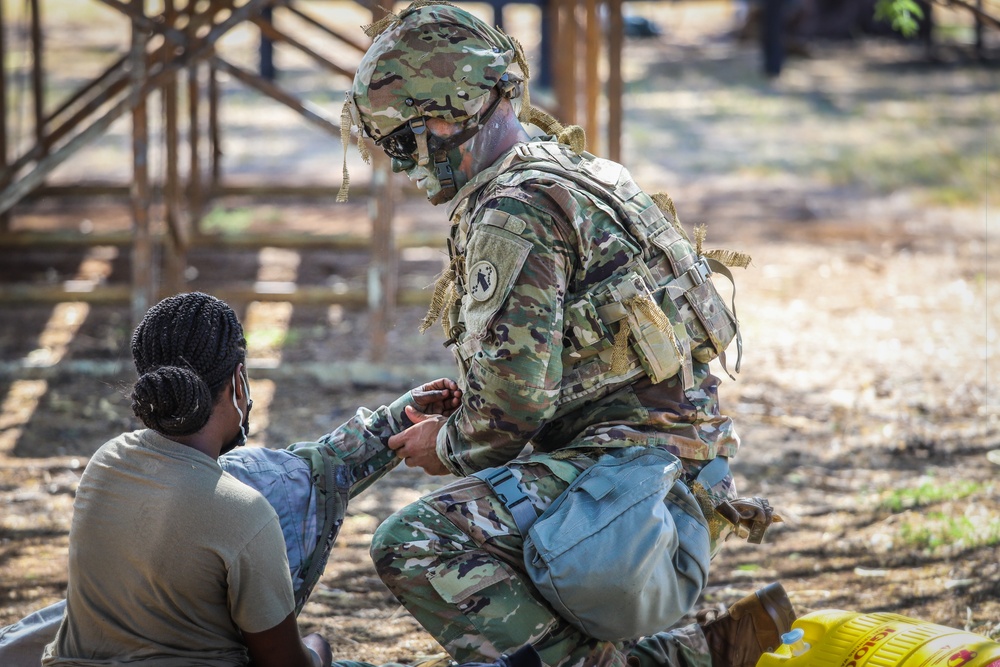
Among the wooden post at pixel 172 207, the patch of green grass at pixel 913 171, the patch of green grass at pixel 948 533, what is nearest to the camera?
the patch of green grass at pixel 948 533

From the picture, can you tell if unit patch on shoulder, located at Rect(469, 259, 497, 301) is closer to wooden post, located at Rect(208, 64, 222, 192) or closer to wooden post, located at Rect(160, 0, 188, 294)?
wooden post, located at Rect(160, 0, 188, 294)

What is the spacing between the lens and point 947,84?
55.4 ft

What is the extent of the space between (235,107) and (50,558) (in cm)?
1220

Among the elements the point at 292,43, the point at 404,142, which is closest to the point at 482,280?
the point at 404,142

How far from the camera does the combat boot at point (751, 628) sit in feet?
10.2

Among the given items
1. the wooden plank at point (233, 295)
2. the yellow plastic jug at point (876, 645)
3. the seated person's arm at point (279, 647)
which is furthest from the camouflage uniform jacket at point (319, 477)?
the wooden plank at point (233, 295)

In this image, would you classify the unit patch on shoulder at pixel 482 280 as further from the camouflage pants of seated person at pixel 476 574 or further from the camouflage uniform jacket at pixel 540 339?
the camouflage pants of seated person at pixel 476 574

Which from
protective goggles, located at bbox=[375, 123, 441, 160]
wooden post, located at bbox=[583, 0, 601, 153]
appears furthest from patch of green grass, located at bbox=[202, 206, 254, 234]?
protective goggles, located at bbox=[375, 123, 441, 160]

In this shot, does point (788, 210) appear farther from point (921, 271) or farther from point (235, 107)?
point (235, 107)

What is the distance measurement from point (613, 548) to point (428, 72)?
47.9 inches

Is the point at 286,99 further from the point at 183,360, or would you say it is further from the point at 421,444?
the point at 183,360

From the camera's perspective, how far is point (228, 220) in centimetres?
972

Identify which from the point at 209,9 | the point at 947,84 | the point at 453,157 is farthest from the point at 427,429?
the point at 947,84

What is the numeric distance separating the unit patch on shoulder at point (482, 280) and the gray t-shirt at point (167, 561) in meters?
0.70
